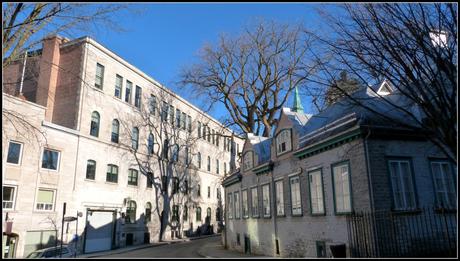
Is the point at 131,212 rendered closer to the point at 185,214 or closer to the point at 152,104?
the point at 185,214

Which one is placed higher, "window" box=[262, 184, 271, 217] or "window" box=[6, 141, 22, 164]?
"window" box=[6, 141, 22, 164]

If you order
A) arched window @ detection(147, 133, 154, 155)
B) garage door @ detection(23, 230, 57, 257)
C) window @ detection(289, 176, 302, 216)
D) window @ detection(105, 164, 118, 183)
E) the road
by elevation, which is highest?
arched window @ detection(147, 133, 154, 155)

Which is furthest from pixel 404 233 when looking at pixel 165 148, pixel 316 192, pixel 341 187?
pixel 165 148

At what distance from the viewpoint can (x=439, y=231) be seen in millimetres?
13492

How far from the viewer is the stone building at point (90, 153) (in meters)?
25.8

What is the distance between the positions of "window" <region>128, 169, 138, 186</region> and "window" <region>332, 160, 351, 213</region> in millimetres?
26291

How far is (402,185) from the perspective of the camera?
543 inches

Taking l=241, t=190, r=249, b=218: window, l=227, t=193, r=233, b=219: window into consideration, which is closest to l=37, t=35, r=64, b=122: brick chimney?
l=227, t=193, r=233, b=219: window

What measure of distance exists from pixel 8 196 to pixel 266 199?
16728 mm

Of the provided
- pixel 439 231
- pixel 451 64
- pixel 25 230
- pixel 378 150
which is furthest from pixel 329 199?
pixel 25 230

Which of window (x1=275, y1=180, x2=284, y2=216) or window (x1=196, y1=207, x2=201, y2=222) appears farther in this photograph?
window (x1=196, y1=207, x2=201, y2=222)

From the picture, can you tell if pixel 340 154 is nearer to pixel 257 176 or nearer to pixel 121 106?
pixel 257 176

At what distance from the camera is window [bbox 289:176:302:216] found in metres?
18.0

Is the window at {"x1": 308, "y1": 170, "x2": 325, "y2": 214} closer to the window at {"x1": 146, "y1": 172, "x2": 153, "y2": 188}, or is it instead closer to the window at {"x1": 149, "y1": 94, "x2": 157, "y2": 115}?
the window at {"x1": 146, "y1": 172, "x2": 153, "y2": 188}
